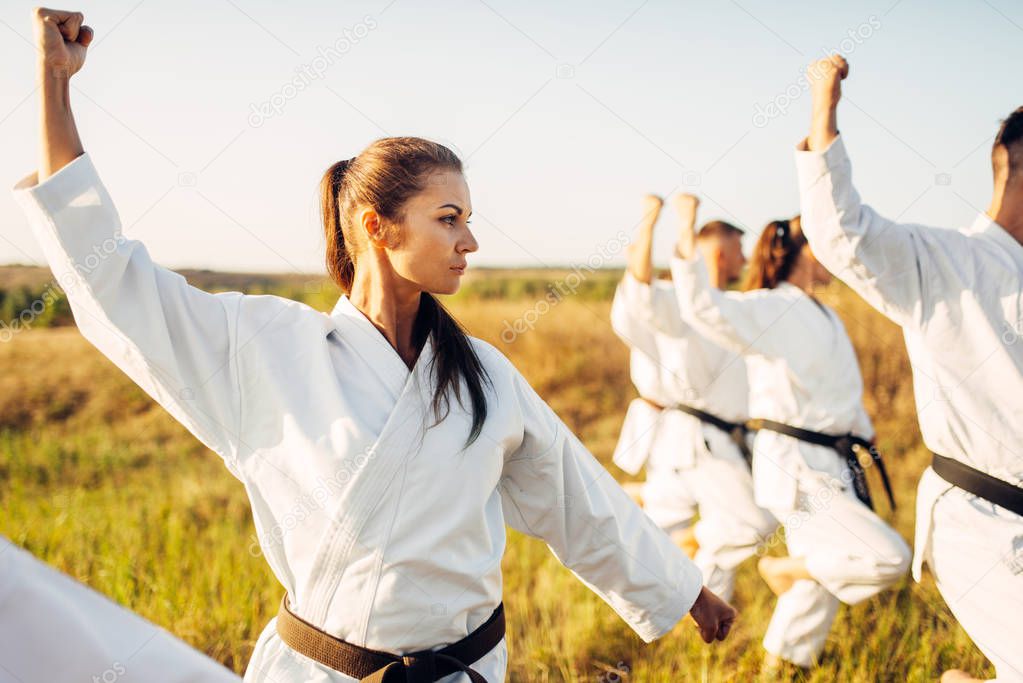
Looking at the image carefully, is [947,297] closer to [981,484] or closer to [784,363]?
[981,484]

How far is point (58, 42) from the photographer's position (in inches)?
74.2

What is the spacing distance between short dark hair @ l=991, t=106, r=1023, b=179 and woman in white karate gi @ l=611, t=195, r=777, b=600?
166 centimetres

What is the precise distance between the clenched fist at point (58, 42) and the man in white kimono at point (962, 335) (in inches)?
76.9

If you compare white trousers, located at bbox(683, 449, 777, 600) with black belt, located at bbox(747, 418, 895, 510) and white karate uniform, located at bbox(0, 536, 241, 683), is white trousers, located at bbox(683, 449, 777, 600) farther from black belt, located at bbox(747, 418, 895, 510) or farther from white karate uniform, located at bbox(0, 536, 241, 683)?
white karate uniform, located at bbox(0, 536, 241, 683)

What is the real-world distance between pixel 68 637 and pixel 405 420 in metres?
0.93

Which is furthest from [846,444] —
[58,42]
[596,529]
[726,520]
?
[58,42]

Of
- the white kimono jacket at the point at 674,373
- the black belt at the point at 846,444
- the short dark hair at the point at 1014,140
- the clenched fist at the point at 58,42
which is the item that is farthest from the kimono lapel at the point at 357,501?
the white kimono jacket at the point at 674,373

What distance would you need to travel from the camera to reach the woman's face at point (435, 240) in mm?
2287

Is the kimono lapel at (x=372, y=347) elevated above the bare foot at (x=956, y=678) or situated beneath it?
elevated above

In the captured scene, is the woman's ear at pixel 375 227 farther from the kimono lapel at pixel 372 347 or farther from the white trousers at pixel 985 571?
the white trousers at pixel 985 571

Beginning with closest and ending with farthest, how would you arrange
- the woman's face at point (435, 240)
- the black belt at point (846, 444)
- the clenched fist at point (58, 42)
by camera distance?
the clenched fist at point (58, 42)
the woman's face at point (435, 240)
the black belt at point (846, 444)

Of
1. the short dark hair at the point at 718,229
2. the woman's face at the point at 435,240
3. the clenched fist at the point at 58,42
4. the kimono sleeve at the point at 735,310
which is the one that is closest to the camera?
the clenched fist at the point at 58,42

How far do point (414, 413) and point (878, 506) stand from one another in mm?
5990

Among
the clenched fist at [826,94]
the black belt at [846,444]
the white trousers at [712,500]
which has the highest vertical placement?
the clenched fist at [826,94]
